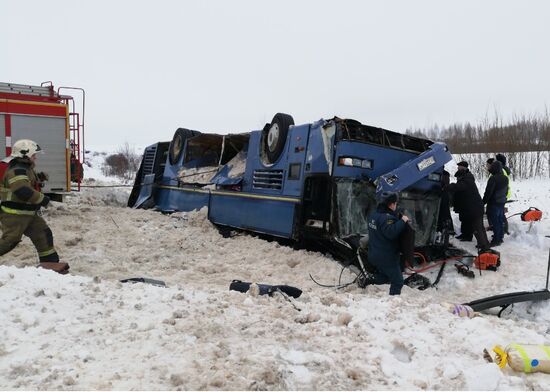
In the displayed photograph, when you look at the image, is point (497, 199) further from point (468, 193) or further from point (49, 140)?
point (49, 140)

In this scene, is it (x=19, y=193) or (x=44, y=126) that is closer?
(x=19, y=193)

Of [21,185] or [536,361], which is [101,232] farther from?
[536,361]

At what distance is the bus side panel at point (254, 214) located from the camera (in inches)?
306

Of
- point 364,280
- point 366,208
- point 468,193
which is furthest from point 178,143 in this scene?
point 364,280

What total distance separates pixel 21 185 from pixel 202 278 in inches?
103

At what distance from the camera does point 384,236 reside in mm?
5648

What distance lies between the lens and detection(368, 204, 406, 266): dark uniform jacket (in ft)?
18.0

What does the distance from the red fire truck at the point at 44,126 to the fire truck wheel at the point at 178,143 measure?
2330 mm

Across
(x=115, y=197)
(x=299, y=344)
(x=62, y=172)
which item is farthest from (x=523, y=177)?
(x=299, y=344)

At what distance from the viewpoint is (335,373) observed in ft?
9.32

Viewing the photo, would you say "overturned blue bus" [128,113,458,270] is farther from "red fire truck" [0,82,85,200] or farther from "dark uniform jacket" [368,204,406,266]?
"red fire truck" [0,82,85,200]

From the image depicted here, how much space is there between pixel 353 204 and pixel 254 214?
219 centimetres

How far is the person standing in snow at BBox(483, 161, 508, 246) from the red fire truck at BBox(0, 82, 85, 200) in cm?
867

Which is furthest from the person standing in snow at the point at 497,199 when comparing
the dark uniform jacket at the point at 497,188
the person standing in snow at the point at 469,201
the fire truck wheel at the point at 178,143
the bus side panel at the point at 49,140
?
the bus side panel at the point at 49,140
